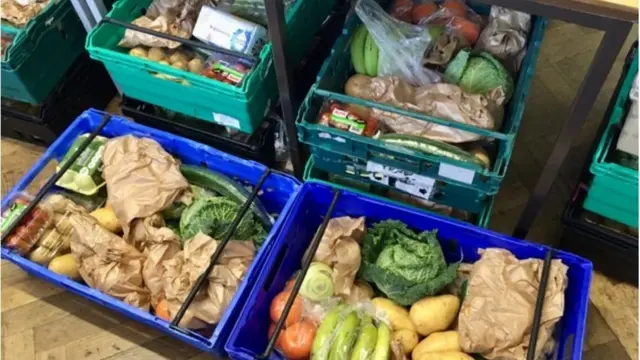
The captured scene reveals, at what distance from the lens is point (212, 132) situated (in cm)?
158

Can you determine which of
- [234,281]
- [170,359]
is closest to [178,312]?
[234,281]

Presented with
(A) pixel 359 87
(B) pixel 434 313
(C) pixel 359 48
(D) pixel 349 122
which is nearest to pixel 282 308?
(B) pixel 434 313

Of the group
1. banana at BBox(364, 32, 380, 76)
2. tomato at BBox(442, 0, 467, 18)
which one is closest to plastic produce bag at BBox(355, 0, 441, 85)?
banana at BBox(364, 32, 380, 76)

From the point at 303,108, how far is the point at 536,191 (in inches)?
19.9

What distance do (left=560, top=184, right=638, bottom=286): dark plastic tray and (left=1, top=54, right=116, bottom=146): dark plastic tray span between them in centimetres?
135

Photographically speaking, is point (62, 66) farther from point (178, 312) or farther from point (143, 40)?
point (178, 312)

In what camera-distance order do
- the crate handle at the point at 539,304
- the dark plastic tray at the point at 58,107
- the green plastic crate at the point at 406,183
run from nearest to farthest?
the crate handle at the point at 539,304, the green plastic crate at the point at 406,183, the dark plastic tray at the point at 58,107

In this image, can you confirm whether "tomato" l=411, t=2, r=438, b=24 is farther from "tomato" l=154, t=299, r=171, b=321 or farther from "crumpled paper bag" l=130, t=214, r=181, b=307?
"tomato" l=154, t=299, r=171, b=321

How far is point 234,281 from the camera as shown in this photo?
130 cm

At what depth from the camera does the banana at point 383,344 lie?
3.81 ft

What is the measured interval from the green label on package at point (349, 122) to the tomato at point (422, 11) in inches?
14.6

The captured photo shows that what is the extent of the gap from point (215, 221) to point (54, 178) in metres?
0.41

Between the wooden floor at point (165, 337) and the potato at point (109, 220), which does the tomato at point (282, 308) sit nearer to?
the wooden floor at point (165, 337)

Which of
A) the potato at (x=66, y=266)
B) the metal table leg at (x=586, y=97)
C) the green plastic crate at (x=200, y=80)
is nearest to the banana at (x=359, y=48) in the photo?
the green plastic crate at (x=200, y=80)
